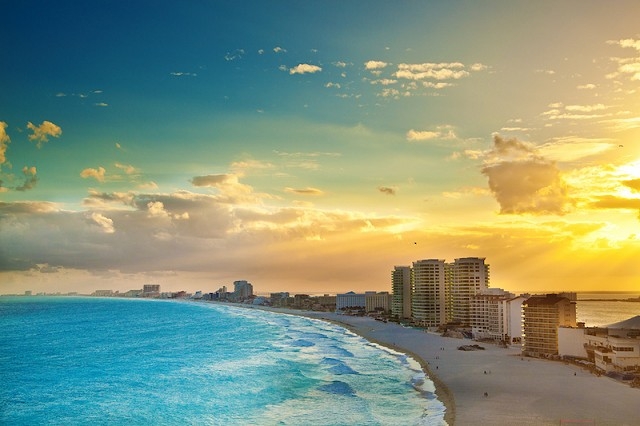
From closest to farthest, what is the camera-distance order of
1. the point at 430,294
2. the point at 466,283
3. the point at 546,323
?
1. the point at 546,323
2. the point at 466,283
3. the point at 430,294

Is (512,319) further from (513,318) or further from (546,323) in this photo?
(546,323)

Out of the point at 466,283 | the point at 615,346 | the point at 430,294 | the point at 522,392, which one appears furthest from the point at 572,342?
the point at 430,294

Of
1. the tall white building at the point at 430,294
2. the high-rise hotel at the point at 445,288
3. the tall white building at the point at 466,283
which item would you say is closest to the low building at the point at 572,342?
the high-rise hotel at the point at 445,288

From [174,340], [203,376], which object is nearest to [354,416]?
[203,376]

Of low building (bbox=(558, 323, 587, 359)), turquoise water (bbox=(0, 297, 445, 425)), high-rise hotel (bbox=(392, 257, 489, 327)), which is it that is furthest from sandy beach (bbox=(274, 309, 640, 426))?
high-rise hotel (bbox=(392, 257, 489, 327))

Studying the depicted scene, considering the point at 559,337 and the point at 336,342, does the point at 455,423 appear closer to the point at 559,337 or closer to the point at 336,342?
the point at 559,337

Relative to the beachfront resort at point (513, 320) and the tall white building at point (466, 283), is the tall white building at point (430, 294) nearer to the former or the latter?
the beachfront resort at point (513, 320)
